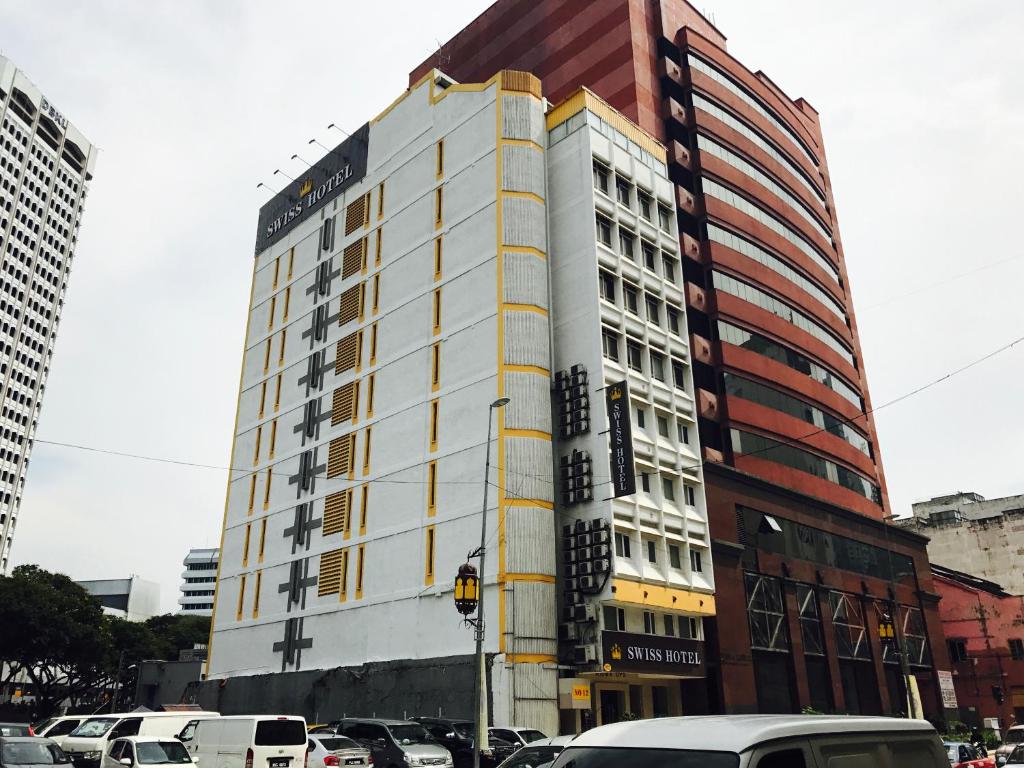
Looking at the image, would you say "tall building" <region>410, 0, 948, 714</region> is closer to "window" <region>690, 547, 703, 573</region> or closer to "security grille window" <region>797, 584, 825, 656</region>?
"security grille window" <region>797, 584, 825, 656</region>

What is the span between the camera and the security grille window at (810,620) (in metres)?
52.7

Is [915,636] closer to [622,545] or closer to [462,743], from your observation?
[622,545]

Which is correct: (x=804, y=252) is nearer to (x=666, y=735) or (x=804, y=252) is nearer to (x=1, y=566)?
(x=666, y=735)

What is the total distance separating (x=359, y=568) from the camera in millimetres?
48844

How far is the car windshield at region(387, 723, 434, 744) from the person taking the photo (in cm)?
2587

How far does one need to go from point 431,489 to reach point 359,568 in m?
7.52

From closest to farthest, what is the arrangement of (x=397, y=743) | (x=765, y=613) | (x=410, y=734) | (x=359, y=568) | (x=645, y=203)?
1. (x=397, y=743)
2. (x=410, y=734)
3. (x=359, y=568)
4. (x=765, y=613)
5. (x=645, y=203)

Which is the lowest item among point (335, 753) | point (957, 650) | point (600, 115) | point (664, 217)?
point (335, 753)

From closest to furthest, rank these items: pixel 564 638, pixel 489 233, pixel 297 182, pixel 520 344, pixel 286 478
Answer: pixel 564 638
pixel 520 344
pixel 489 233
pixel 286 478
pixel 297 182

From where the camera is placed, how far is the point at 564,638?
130 feet

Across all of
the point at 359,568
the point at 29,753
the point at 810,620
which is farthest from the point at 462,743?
the point at 810,620

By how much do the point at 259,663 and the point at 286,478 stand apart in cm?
1215

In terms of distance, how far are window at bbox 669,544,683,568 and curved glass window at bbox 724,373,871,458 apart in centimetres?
1489

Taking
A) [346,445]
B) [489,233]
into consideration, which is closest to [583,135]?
[489,233]
